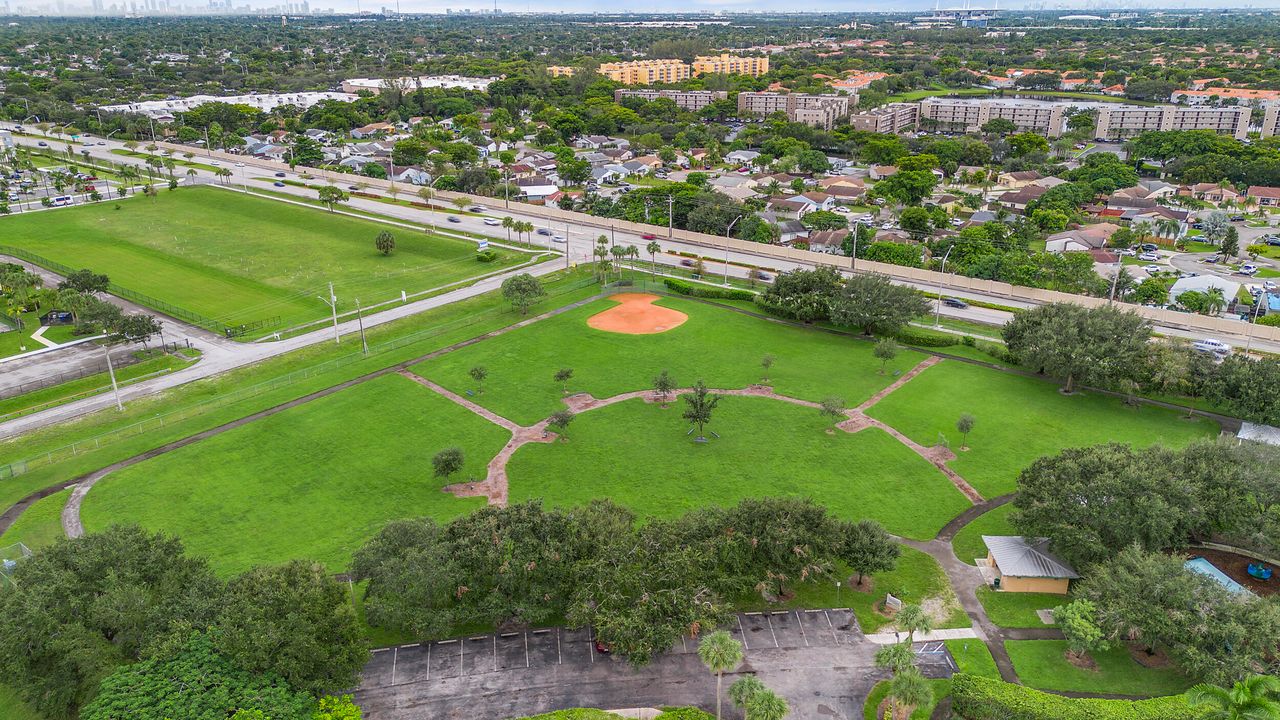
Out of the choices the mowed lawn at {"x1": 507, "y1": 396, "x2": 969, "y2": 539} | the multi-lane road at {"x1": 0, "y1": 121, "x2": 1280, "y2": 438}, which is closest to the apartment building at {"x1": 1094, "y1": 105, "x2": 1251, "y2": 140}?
the multi-lane road at {"x1": 0, "y1": 121, "x2": 1280, "y2": 438}

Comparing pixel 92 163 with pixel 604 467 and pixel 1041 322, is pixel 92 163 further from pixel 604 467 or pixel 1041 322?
pixel 1041 322

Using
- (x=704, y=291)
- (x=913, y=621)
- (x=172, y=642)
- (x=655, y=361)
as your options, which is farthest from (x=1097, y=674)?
(x=704, y=291)

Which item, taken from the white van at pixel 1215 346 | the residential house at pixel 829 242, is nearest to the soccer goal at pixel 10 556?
the white van at pixel 1215 346

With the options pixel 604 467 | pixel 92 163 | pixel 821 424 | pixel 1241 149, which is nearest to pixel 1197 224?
pixel 1241 149

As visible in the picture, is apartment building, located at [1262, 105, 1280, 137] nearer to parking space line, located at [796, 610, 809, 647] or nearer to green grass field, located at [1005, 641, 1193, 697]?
green grass field, located at [1005, 641, 1193, 697]

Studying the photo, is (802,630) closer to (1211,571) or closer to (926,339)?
(1211,571)
